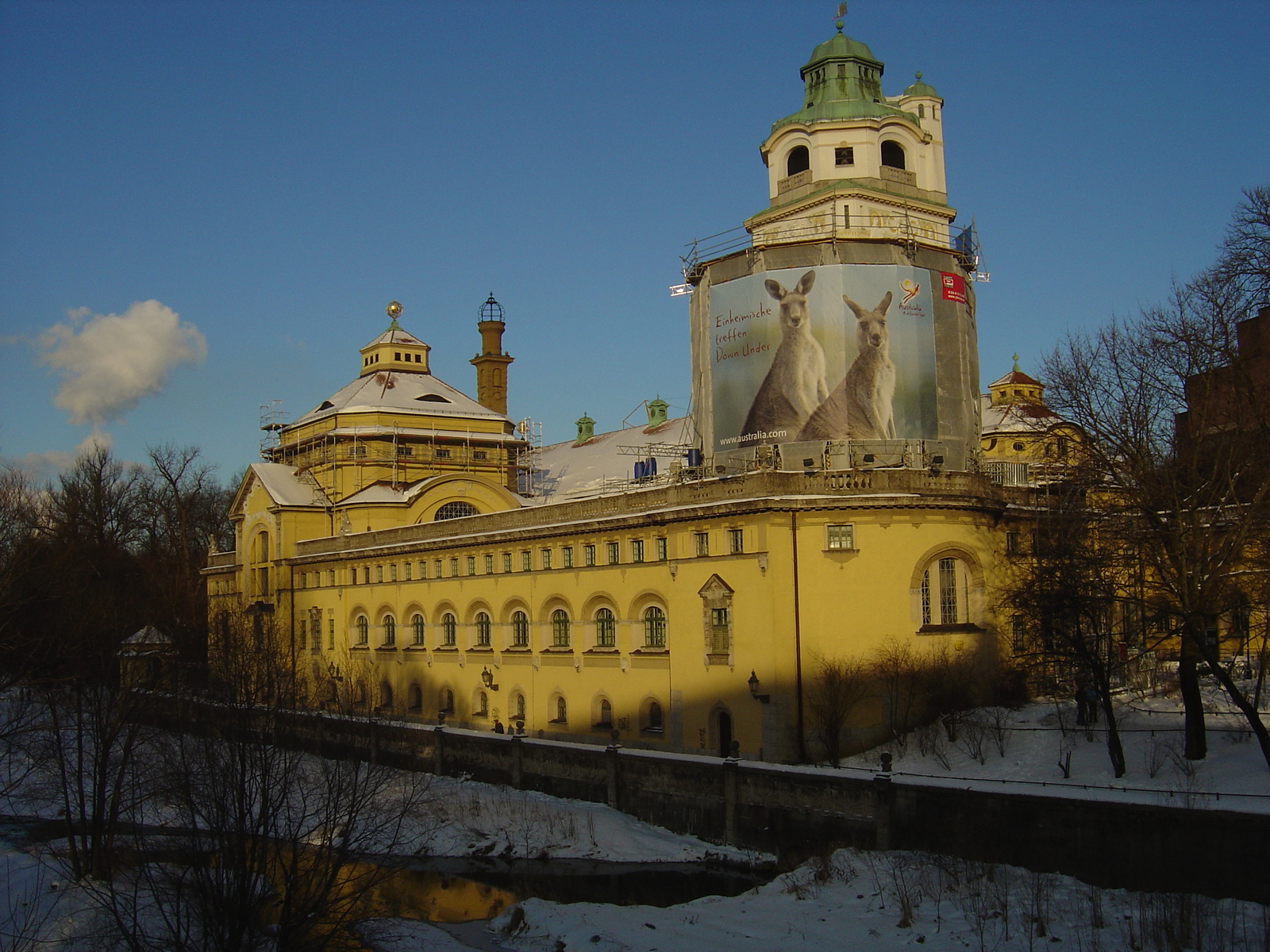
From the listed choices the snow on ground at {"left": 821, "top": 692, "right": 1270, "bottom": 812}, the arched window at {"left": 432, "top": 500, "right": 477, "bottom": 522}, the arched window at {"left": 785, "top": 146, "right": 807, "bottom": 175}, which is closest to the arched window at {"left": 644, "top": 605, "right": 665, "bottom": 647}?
the snow on ground at {"left": 821, "top": 692, "right": 1270, "bottom": 812}

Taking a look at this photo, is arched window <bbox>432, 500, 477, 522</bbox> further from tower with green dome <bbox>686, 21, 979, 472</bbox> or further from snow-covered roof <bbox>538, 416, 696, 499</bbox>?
tower with green dome <bbox>686, 21, 979, 472</bbox>

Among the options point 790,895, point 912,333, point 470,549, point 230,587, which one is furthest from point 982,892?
point 230,587

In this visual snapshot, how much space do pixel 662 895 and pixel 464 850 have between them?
7.89m

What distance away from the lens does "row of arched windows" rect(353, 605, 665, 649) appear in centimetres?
4281

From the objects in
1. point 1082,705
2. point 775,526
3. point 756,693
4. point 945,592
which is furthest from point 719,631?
point 1082,705

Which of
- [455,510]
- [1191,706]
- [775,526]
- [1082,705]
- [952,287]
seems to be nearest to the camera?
[1191,706]

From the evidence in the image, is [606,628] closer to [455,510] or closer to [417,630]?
[417,630]

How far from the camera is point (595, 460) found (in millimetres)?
73125

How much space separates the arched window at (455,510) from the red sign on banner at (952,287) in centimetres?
3015

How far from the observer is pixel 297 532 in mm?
67188

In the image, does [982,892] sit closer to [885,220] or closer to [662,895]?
[662,895]

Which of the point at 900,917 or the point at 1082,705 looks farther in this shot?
the point at 1082,705

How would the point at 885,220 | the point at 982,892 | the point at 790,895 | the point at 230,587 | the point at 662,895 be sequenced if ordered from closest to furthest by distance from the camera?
1. the point at 982,892
2. the point at 790,895
3. the point at 662,895
4. the point at 885,220
5. the point at 230,587

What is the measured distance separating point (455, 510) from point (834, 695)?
3238cm
